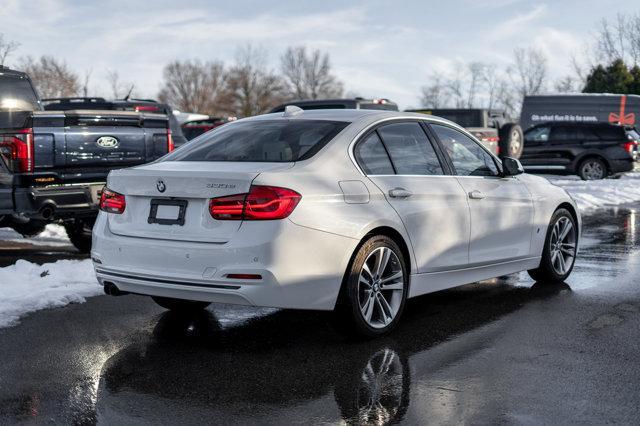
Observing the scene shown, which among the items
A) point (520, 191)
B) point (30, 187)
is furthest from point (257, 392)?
point (30, 187)

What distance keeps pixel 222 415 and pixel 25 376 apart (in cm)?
136

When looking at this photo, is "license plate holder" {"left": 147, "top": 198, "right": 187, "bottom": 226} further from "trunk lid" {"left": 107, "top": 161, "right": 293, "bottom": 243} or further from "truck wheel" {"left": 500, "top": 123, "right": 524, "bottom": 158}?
"truck wheel" {"left": 500, "top": 123, "right": 524, "bottom": 158}

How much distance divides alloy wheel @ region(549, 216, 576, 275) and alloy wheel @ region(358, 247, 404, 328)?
2381 mm

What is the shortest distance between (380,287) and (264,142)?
49.2 inches

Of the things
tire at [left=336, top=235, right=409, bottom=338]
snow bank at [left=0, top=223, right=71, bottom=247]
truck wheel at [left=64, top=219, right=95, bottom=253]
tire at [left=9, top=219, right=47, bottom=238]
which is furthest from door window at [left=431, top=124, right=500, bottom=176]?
snow bank at [left=0, top=223, right=71, bottom=247]

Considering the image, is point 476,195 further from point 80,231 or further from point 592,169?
point 592,169

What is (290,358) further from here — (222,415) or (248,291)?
(222,415)

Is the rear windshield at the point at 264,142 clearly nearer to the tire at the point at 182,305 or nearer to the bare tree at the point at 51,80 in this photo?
the tire at the point at 182,305

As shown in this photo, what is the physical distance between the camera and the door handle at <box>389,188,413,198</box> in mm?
5559

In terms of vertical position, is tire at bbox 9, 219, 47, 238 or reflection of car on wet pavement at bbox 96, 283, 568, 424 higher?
tire at bbox 9, 219, 47, 238

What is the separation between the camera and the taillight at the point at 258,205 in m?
4.85

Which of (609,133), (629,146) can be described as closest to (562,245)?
(629,146)

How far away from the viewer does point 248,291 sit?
4.85 metres

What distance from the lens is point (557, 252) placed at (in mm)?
7633
